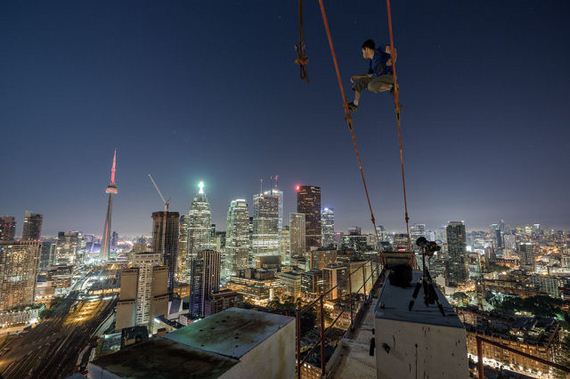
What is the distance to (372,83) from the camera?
188 inches

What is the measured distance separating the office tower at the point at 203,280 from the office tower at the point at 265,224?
49609 millimetres

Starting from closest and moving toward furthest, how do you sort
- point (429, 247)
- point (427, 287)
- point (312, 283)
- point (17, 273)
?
point (427, 287), point (429, 247), point (17, 273), point (312, 283)

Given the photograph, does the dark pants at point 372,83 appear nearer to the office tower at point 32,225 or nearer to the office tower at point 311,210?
the office tower at point 311,210

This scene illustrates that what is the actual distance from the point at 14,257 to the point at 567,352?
3167 inches

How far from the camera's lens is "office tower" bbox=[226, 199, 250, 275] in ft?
290

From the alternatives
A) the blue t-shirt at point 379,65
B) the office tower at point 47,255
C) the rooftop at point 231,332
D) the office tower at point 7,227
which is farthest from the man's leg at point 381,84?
the office tower at point 47,255

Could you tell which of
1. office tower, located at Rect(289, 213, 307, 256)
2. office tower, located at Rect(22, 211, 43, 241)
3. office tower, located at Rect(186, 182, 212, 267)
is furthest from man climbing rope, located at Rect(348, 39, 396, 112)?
office tower, located at Rect(22, 211, 43, 241)

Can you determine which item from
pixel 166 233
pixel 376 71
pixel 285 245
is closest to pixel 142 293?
pixel 166 233

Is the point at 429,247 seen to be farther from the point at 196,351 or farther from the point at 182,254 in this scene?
the point at 182,254

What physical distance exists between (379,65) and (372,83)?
34 cm

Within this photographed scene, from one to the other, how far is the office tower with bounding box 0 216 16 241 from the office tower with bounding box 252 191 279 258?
7716cm

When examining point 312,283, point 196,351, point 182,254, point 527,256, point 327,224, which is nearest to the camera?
point 196,351

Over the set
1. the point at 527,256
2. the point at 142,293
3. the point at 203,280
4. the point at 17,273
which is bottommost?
the point at 142,293

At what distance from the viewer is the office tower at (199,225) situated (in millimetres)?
92525
